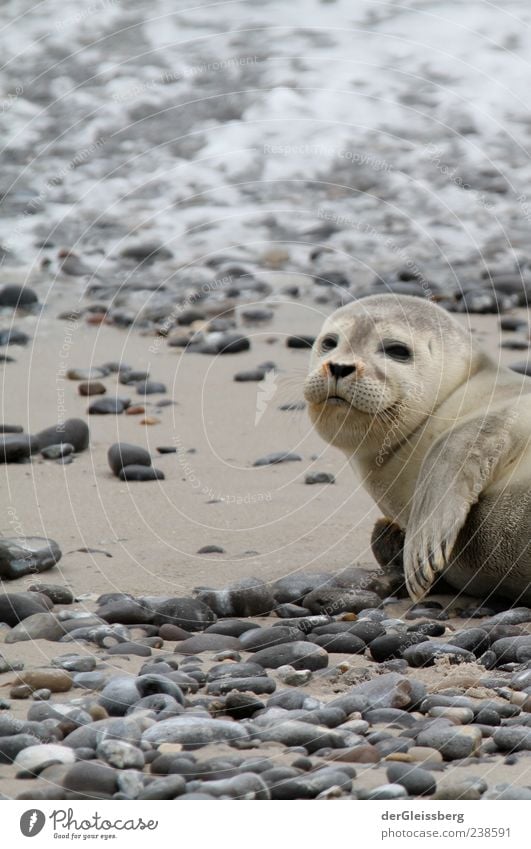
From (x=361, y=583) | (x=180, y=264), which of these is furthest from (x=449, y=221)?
(x=361, y=583)

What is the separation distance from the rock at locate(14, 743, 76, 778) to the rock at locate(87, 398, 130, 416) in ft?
13.8

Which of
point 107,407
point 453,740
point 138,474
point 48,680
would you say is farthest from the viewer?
point 107,407

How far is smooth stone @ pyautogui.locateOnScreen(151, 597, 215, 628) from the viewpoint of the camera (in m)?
5.20

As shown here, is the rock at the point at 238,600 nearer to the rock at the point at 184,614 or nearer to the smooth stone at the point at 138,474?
the rock at the point at 184,614

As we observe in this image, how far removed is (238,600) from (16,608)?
824 mm

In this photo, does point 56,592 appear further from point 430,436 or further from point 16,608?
point 430,436

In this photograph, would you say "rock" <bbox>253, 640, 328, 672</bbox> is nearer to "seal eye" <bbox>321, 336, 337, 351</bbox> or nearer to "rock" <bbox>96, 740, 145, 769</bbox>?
"rock" <bbox>96, 740, 145, 769</bbox>

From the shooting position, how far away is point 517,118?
47.5 ft

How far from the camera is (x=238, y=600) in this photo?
17.6 ft

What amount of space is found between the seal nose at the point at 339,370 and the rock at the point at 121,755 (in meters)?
2.10

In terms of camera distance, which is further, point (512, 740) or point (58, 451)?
point (58, 451)

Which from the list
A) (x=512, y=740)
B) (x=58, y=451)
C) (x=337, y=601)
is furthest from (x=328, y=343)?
(x=512, y=740)

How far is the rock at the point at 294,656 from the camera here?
470 centimetres

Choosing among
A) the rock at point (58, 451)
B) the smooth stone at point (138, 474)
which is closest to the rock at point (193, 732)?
the smooth stone at point (138, 474)
